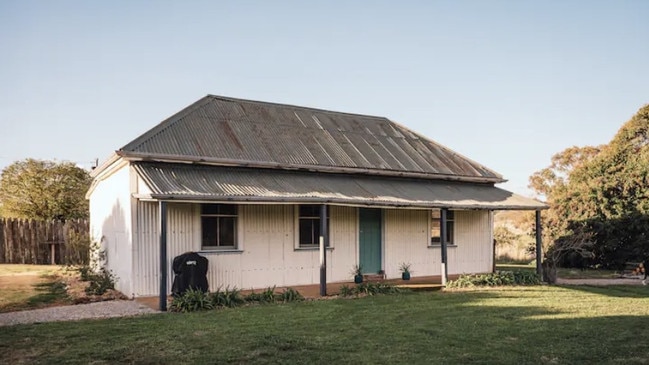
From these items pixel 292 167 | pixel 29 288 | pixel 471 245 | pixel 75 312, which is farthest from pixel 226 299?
pixel 471 245

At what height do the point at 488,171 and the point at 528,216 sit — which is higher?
the point at 488,171

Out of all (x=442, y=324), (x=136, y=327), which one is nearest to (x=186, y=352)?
(x=136, y=327)

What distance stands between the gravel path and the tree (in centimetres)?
1603

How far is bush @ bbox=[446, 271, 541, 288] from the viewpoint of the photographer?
1412cm

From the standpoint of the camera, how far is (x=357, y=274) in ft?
49.1

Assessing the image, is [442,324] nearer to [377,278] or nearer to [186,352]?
[186,352]

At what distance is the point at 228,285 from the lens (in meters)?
13.0

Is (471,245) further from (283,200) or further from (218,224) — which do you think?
(218,224)

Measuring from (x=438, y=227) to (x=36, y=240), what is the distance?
1586cm

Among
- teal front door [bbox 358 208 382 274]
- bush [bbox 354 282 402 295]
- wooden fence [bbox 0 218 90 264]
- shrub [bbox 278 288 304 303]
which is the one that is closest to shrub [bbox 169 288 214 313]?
shrub [bbox 278 288 304 303]

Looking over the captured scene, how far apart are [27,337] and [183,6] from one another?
31.4ft

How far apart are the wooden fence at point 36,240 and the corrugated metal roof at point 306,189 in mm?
10443

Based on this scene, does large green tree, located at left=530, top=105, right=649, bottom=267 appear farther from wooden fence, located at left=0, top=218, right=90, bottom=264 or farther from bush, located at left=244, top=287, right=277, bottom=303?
wooden fence, located at left=0, top=218, right=90, bottom=264

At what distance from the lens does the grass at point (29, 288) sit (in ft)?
37.4
